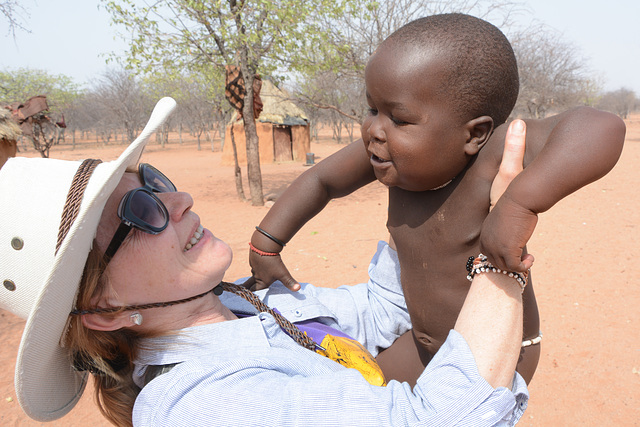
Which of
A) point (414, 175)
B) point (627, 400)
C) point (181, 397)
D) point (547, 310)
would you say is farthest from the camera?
point (547, 310)

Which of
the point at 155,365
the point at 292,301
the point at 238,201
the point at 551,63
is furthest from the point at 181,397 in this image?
the point at 551,63

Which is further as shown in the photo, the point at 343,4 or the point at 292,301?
the point at 343,4

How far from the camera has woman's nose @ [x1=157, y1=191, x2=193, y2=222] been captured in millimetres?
1530

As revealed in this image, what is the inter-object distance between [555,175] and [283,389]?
910 millimetres

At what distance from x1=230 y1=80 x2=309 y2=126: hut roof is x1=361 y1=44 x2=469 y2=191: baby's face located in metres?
21.1

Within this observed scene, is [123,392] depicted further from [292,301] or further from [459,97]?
[459,97]

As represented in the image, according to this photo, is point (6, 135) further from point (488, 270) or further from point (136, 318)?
point (488, 270)

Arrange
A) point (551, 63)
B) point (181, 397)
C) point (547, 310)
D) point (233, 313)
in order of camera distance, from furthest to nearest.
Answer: point (551, 63) → point (547, 310) → point (233, 313) → point (181, 397)

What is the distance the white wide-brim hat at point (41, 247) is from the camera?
1.13m

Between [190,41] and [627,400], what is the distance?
991 cm

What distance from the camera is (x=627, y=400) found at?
3203 millimetres

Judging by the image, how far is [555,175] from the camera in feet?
3.55

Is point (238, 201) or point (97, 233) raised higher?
point (97, 233)

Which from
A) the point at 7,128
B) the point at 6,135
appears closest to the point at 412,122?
the point at 6,135
